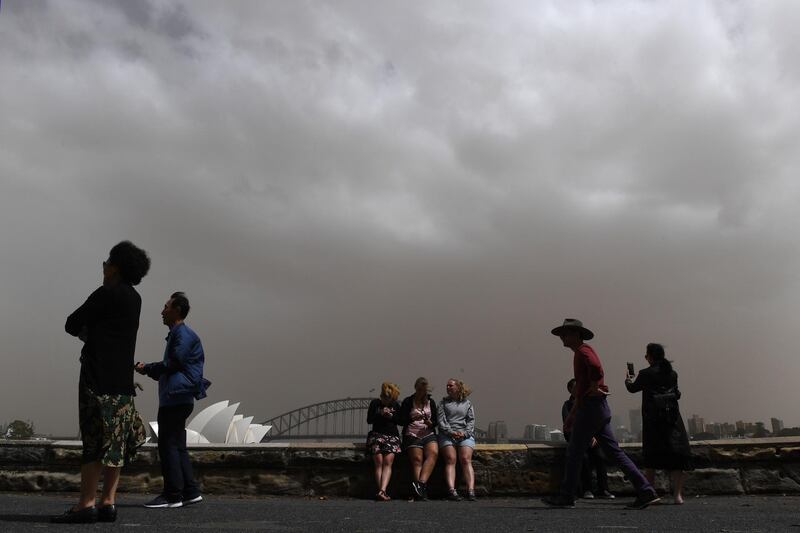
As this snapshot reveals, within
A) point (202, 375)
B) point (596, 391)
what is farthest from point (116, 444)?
point (596, 391)

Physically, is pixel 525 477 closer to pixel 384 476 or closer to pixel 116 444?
pixel 384 476

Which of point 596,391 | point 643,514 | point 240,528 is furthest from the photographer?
point 596,391

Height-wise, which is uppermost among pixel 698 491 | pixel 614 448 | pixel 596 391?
pixel 596 391

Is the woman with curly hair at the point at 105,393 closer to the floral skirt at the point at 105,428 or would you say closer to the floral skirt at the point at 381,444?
the floral skirt at the point at 105,428

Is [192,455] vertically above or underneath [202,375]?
underneath

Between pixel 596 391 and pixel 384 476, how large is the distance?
2213 mm

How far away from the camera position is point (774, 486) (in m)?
6.51

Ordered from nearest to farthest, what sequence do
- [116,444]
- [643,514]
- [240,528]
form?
1. [240,528]
2. [116,444]
3. [643,514]

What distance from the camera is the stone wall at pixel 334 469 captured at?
6.53 meters

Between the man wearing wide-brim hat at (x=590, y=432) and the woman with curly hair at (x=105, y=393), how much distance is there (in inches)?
123

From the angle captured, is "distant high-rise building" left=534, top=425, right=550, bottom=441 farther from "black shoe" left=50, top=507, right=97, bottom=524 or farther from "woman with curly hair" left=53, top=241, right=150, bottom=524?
"black shoe" left=50, top=507, right=97, bottom=524

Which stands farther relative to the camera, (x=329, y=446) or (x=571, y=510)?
(x=329, y=446)

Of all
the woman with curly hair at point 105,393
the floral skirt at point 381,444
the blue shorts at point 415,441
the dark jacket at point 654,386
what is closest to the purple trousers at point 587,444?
the dark jacket at point 654,386

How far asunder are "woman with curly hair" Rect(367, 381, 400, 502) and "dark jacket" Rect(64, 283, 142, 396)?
302 centimetres
